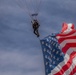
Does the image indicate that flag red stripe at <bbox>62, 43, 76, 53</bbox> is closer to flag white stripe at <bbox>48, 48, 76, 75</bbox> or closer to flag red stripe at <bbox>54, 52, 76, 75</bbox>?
flag white stripe at <bbox>48, 48, 76, 75</bbox>

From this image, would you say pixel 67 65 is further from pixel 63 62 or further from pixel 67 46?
pixel 67 46

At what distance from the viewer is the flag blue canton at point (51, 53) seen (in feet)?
501

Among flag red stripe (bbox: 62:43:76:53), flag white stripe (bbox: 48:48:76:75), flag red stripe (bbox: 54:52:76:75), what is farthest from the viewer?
flag red stripe (bbox: 62:43:76:53)

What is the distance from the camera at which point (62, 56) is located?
153 meters

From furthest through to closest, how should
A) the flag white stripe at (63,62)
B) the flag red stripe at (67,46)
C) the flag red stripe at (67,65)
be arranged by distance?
the flag red stripe at (67,46) < the flag white stripe at (63,62) < the flag red stripe at (67,65)

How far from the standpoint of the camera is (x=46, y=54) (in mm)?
153125

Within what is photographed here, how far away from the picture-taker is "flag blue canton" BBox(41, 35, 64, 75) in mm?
152750

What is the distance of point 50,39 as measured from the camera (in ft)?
505

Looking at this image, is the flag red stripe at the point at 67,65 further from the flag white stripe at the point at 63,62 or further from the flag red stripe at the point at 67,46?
the flag red stripe at the point at 67,46

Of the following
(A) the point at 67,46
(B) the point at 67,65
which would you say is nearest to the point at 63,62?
(B) the point at 67,65

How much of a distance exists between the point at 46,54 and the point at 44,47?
0.81m

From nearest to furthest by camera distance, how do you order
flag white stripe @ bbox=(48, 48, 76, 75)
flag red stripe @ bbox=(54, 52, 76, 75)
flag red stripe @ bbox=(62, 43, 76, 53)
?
flag red stripe @ bbox=(54, 52, 76, 75), flag white stripe @ bbox=(48, 48, 76, 75), flag red stripe @ bbox=(62, 43, 76, 53)

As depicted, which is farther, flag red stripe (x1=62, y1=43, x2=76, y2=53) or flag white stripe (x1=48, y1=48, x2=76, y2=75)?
flag red stripe (x1=62, y1=43, x2=76, y2=53)

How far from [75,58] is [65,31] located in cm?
293
